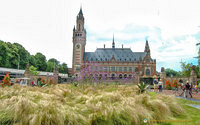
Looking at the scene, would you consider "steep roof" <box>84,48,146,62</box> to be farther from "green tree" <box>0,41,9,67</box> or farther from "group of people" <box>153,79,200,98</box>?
"group of people" <box>153,79,200,98</box>

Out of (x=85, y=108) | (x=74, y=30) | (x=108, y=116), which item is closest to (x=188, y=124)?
(x=108, y=116)

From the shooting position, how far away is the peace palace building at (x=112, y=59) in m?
58.8

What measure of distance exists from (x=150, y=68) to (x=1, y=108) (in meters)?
58.9

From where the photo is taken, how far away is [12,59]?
43.4 metres

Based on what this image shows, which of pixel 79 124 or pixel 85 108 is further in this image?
pixel 85 108

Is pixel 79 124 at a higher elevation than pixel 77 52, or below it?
below

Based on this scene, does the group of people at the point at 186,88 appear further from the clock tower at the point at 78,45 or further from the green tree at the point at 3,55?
the clock tower at the point at 78,45

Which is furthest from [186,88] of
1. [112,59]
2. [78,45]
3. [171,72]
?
[171,72]

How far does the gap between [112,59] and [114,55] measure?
3446 mm

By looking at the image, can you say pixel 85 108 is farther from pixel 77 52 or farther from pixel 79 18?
pixel 79 18

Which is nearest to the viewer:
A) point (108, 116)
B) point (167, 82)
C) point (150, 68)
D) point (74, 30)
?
point (108, 116)

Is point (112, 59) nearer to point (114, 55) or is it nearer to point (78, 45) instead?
point (114, 55)

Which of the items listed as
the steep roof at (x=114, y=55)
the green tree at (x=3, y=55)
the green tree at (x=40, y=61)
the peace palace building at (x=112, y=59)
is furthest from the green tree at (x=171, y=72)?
the green tree at (x=3, y=55)

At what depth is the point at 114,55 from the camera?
213 ft
